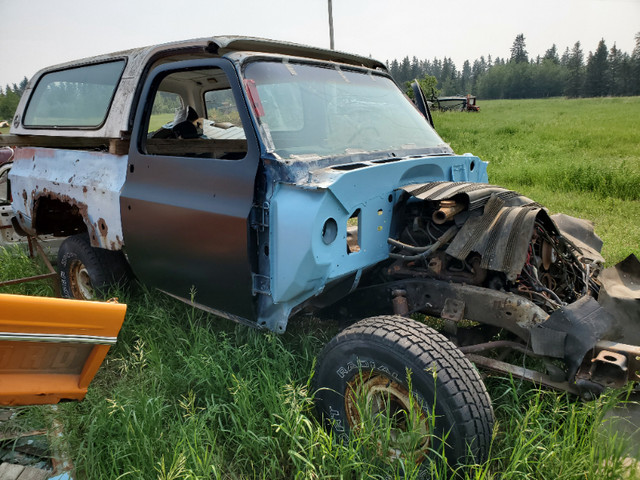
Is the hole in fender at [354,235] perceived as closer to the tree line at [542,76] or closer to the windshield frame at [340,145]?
the windshield frame at [340,145]

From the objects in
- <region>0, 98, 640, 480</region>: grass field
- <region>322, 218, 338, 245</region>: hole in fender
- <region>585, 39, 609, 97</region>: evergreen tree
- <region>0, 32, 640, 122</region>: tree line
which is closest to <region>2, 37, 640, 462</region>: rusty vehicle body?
<region>322, 218, 338, 245</region>: hole in fender

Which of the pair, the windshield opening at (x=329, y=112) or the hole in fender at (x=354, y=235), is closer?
the hole in fender at (x=354, y=235)

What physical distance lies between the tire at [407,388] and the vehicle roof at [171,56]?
1822 millimetres

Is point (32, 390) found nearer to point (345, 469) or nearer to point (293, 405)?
point (293, 405)

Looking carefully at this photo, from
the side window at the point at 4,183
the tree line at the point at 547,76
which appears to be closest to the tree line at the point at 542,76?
the tree line at the point at 547,76

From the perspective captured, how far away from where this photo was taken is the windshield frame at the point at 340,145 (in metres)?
2.59

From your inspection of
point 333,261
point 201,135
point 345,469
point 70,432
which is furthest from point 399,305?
point 201,135

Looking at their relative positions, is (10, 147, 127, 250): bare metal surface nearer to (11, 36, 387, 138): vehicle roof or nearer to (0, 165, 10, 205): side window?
(11, 36, 387, 138): vehicle roof

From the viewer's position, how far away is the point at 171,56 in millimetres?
3262

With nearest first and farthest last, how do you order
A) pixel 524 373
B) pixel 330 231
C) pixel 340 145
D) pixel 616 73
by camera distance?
pixel 524 373 → pixel 330 231 → pixel 340 145 → pixel 616 73

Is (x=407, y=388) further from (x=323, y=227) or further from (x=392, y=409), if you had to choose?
(x=323, y=227)

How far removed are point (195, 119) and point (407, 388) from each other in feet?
11.3

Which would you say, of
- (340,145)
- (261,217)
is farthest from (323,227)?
(340,145)

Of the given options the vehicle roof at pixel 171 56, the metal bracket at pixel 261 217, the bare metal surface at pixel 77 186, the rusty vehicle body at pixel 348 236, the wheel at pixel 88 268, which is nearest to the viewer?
the rusty vehicle body at pixel 348 236
